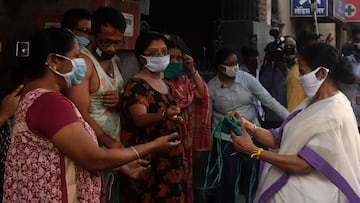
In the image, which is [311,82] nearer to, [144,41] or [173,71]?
[144,41]

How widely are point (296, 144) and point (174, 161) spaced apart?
102 centimetres

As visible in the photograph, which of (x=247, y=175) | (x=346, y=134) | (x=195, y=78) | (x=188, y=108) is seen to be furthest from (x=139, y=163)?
(x=247, y=175)

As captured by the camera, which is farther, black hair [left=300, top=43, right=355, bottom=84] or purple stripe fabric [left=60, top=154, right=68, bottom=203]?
black hair [left=300, top=43, right=355, bottom=84]

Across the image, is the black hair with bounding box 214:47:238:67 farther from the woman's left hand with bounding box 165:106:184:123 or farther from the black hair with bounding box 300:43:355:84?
the black hair with bounding box 300:43:355:84

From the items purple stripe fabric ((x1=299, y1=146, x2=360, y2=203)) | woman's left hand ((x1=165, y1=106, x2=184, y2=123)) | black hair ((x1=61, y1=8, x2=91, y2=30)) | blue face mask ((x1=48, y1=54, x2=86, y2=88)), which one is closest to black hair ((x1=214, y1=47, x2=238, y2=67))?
black hair ((x1=61, y1=8, x2=91, y2=30))

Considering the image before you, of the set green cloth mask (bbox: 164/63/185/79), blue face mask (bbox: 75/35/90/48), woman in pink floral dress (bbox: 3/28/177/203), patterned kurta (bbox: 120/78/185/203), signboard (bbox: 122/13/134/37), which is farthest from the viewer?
signboard (bbox: 122/13/134/37)

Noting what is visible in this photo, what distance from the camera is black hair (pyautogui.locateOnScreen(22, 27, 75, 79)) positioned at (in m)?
2.70

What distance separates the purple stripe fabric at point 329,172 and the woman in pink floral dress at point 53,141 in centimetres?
96

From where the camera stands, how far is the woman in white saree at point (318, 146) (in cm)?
321

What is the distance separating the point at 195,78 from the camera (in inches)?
201

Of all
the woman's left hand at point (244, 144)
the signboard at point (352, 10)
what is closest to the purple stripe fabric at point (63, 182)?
the woman's left hand at point (244, 144)

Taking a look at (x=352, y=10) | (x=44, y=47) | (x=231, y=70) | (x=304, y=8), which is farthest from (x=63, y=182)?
(x=352, y=10)

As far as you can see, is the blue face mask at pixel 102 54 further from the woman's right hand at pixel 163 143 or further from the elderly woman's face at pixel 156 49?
the woman's right hand at pixel 163 143

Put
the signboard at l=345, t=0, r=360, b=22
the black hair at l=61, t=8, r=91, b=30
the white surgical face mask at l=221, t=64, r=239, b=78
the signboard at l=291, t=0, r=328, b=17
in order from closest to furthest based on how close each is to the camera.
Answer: the black hair at l=61, t=8, r=91, b=30 < the white surgical face mask at l=221, t=64, r=239, b=78 < the signboard at l=291, t=0, r=328, b=17 < the signboard at l=345, t=0, r=360, b=22
